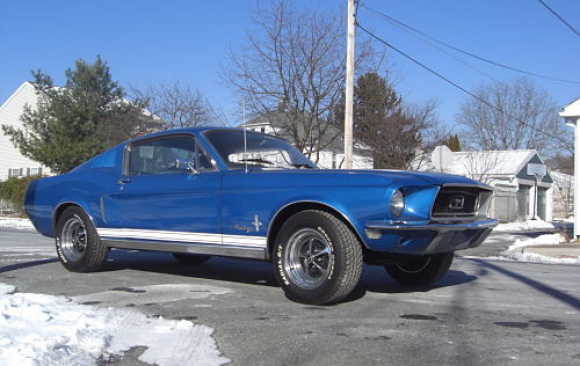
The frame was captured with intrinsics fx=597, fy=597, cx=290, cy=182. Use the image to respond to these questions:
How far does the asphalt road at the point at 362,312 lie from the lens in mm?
3488

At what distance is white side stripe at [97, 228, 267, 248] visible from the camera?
529 cm

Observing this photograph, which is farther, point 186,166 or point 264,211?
point 186,166

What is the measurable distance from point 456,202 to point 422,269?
1.17 metres

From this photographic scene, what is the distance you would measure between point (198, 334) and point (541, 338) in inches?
88.0

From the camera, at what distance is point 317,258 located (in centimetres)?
499

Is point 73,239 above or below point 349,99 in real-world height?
below

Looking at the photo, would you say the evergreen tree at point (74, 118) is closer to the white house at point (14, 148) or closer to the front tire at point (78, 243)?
the white house at point (14, 148)

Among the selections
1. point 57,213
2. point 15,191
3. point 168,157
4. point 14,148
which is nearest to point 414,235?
point 168,157

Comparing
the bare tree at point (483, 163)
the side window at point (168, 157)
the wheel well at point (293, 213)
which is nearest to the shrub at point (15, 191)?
the bare tree at point (483, 163)

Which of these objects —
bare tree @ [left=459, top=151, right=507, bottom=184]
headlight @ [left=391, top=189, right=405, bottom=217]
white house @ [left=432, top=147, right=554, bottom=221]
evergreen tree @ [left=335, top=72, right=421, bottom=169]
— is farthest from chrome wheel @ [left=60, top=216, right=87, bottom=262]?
bare tree @ [left=459, top=151, right=507, bottom=184]

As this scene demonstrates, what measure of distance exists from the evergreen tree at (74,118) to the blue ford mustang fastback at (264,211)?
2426cm

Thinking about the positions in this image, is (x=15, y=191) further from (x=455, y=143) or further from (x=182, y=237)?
(x=455, y=143)

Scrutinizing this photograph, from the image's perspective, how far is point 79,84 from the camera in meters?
32.4

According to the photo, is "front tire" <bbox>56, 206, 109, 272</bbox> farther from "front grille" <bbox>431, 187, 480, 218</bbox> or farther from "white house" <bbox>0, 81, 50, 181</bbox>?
"white house" <bbox>0, 81, 50, 181</bbox>
